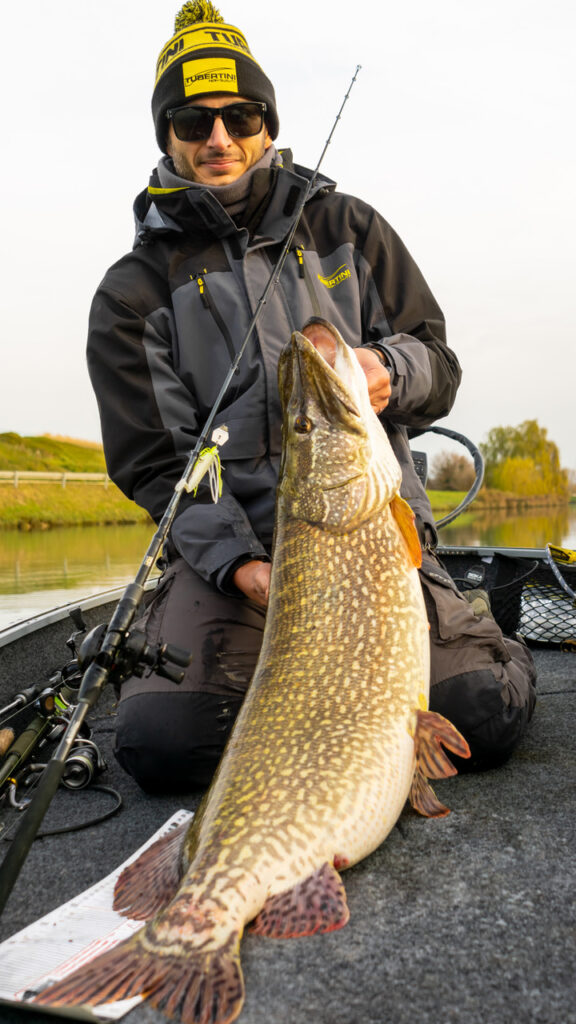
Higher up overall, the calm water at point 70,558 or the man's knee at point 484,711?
the man's knee at point 484,711

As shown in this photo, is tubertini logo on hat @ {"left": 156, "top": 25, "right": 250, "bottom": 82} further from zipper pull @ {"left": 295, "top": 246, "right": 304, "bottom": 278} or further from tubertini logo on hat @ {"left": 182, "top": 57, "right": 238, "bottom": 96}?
zipper pull @ {"left": 295, "top": 246, "right": 304, "bottom": 278}

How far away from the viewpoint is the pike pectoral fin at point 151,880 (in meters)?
1.67

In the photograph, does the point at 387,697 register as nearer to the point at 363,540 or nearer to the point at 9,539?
the point at 363,540

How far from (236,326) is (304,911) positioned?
2.06m

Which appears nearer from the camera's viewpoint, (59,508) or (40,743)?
(40,743)

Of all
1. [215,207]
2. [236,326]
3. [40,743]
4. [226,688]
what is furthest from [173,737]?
[215,207]

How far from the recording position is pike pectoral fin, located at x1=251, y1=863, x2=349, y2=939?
1535 millimetres

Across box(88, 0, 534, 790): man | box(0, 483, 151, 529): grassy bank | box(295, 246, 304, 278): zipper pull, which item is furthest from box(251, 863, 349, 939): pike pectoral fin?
box(0, 483, 151, 529): grassy bank

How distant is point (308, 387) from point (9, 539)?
3255 centimetres

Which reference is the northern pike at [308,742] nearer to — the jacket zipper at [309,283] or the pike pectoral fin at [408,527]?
the pike pectoral fin at [408,527]

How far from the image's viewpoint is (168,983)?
1322 mm

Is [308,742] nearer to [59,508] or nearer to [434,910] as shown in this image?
[434,910]

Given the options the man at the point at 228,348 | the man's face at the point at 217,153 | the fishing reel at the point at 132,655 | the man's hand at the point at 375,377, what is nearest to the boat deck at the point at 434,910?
the man at the point at 228,348

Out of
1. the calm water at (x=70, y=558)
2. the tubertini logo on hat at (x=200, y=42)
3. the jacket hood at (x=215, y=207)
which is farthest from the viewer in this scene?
the calm water at (x=70, y=558)
